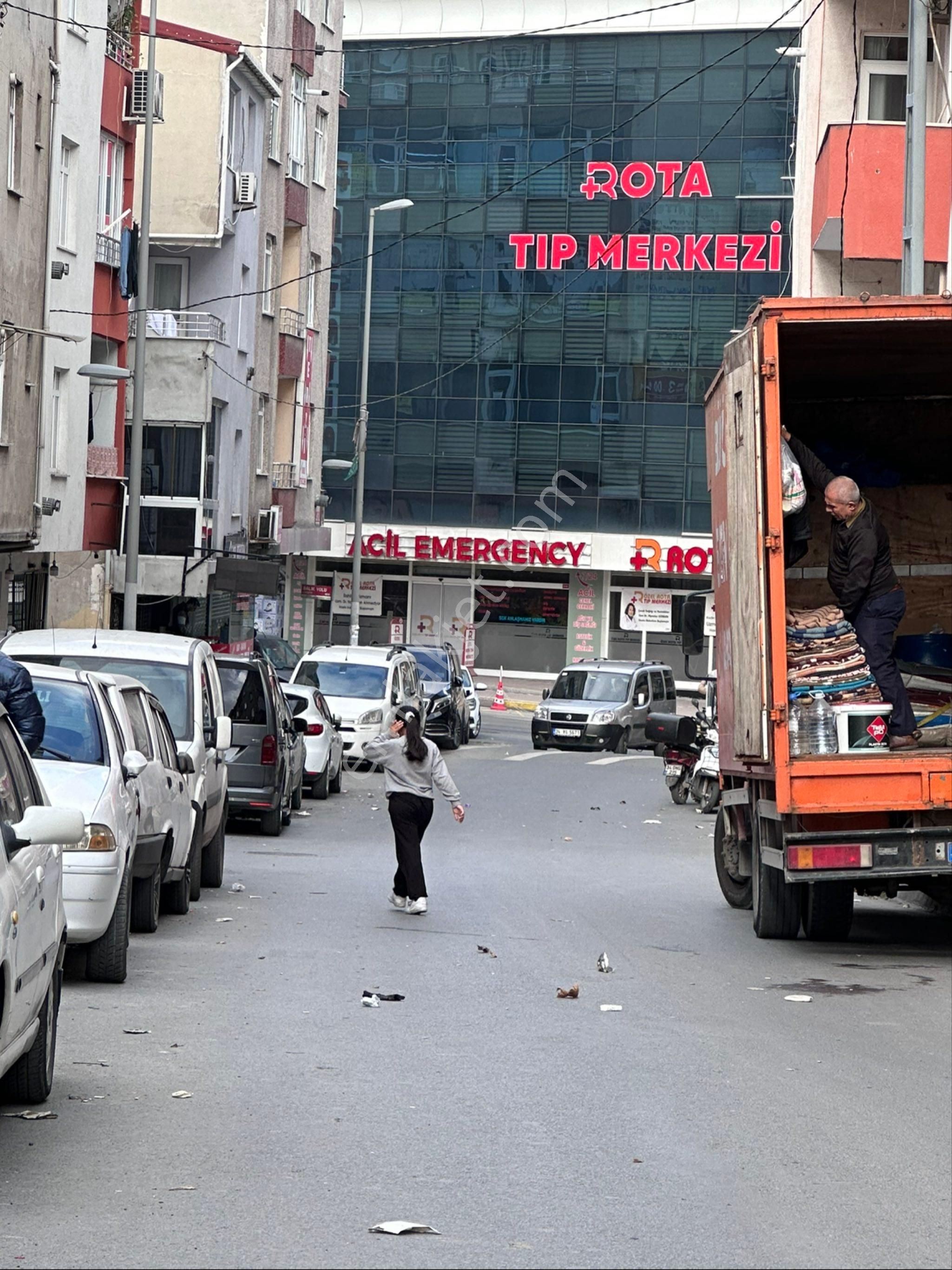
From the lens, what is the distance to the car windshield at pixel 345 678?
32.8 metres

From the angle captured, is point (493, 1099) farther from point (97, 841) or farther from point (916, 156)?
point (916, 156)

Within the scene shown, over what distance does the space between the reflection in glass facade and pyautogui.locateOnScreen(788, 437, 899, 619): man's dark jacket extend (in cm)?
4835

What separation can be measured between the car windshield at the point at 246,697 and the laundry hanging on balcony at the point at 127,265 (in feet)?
52.8

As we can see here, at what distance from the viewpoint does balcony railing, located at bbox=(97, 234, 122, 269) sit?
119 ft

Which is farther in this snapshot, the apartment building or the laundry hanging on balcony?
the laundry hanging on balcony

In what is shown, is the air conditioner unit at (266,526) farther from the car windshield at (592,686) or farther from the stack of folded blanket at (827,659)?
the stack of folded blanket at (827,659)

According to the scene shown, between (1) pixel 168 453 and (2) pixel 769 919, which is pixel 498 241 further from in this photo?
(2) pixel 769 919

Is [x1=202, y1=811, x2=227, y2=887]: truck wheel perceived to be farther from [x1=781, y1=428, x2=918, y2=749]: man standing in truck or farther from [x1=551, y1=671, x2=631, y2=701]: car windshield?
[x1=551, y1=671, x2=631, y2=701]: car windshield

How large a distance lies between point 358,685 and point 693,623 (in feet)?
54.5

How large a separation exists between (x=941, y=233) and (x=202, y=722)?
11.7 metres

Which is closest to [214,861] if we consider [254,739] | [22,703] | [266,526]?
[254,739]

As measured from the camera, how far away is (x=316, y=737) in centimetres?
2750

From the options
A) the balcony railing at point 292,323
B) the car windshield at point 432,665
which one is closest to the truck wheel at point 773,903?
the car windshield at point 432,665

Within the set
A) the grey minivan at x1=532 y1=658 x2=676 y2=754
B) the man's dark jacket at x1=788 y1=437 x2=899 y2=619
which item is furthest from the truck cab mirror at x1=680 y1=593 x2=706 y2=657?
the grey minivan at x1=532 y1=658 x2=676 y2=754
